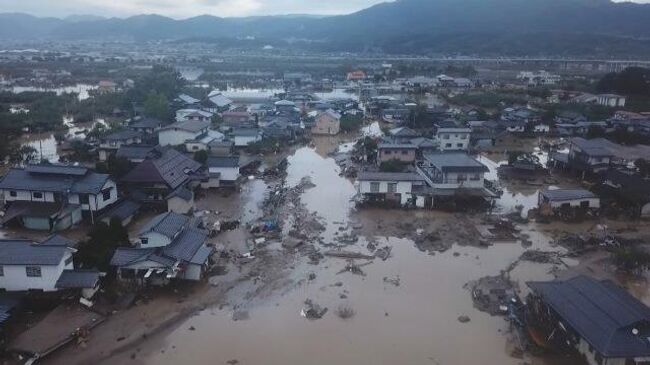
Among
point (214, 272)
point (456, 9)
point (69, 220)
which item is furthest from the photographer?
point (456, 9)

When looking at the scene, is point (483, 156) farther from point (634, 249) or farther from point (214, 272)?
point (214, 272)

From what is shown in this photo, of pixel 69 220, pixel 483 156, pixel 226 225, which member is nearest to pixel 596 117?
pixel 483 156

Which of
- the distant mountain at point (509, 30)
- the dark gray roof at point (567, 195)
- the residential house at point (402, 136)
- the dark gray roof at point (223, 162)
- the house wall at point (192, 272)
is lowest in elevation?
the house wall at point (192, 272)

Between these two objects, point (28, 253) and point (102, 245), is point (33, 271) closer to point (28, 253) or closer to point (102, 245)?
point (28, 253)

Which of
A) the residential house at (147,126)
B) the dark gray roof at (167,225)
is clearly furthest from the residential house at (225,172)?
the residential house at (147,126)

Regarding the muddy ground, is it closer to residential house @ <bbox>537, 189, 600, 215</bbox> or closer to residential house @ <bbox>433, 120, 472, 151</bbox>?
residential house @ <bbox>537, 189, 600, 215</bbox>

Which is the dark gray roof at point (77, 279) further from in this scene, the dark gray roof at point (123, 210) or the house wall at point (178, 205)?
the house wall at point (178, 205)
